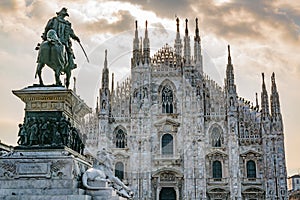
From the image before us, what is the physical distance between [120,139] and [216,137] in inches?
386

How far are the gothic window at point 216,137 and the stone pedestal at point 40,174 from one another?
33.2 meters

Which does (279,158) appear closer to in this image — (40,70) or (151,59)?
(151,59)

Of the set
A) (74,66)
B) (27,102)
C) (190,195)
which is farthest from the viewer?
(190,195)

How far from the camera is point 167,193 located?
4106cm

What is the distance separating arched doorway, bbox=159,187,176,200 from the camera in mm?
40844

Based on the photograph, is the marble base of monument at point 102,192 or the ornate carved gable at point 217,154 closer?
the marble base of monument at point 102,192

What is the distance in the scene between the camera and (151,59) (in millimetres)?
45031

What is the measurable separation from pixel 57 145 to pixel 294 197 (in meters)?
59.7

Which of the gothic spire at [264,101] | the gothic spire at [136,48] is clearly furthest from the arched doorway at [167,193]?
the gothic spire at [136,48]

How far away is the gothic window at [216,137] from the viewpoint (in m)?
41.3

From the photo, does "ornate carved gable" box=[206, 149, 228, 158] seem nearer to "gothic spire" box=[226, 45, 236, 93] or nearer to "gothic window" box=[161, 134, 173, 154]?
"gothic window" box=[161, 134, 173, 154]

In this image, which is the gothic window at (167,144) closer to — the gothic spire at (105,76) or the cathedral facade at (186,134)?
the cathedral facade at (186,134)

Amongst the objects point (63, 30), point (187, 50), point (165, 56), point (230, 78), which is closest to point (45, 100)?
point (63, 30)

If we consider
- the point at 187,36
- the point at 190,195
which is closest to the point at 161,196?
the point at 190,195
